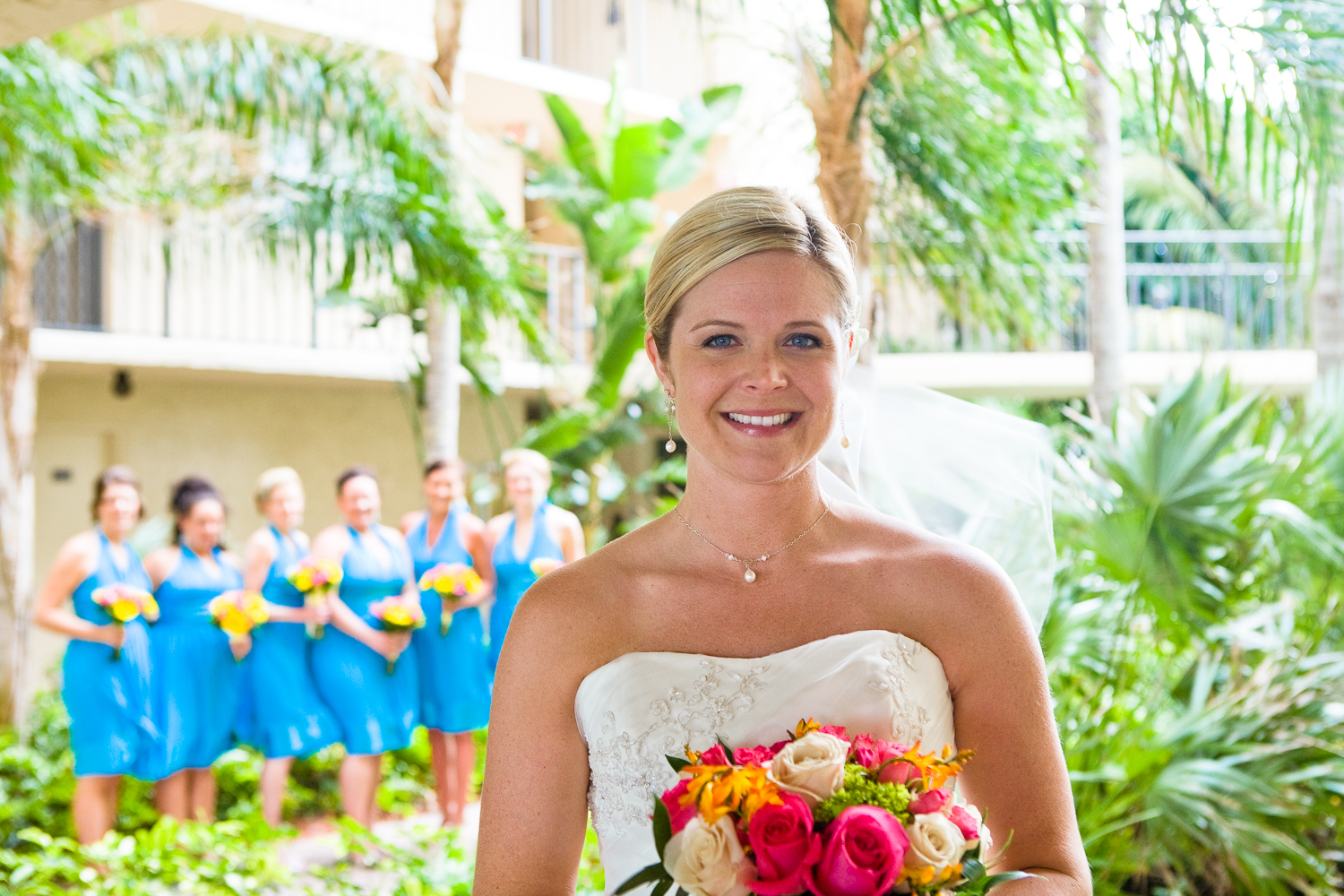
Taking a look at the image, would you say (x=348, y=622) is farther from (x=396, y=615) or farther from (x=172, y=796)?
(x=172, y=796)

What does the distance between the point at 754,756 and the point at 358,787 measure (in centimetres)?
530

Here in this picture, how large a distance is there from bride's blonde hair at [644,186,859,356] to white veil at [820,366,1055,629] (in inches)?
49.8

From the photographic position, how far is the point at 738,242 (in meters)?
1.87

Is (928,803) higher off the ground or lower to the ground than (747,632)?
lower

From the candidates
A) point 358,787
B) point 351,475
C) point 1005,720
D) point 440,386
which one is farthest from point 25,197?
point 1005,720

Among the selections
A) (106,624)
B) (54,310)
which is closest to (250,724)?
(106,624)

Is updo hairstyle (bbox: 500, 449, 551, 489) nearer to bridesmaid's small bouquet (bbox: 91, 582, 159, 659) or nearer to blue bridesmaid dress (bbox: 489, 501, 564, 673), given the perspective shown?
blue bridesmaid dress (bbox: 489, 501, 564, 673)

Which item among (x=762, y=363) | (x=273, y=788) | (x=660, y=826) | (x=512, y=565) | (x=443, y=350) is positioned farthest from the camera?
(x=443, y=350)

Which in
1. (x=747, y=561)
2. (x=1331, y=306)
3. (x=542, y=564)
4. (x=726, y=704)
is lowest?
(x=542, y=564)

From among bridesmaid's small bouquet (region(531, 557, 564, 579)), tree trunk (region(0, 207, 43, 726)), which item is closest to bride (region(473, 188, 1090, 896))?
bridesmaid's small bouquet (region(531, 557, 564, 579))

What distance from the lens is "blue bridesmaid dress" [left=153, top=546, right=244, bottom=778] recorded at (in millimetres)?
6301

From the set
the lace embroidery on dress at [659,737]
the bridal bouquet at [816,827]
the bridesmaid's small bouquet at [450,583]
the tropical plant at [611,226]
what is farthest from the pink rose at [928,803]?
the tropical plant at [611,226]

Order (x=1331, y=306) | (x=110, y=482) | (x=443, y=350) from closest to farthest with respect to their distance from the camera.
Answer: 1. (x=110, y=482)
2. (x=443, y=350)
3. (x=1331, y=306)

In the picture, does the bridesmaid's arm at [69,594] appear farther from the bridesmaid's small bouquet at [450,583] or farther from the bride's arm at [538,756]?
the bride's arm at [538,756]
